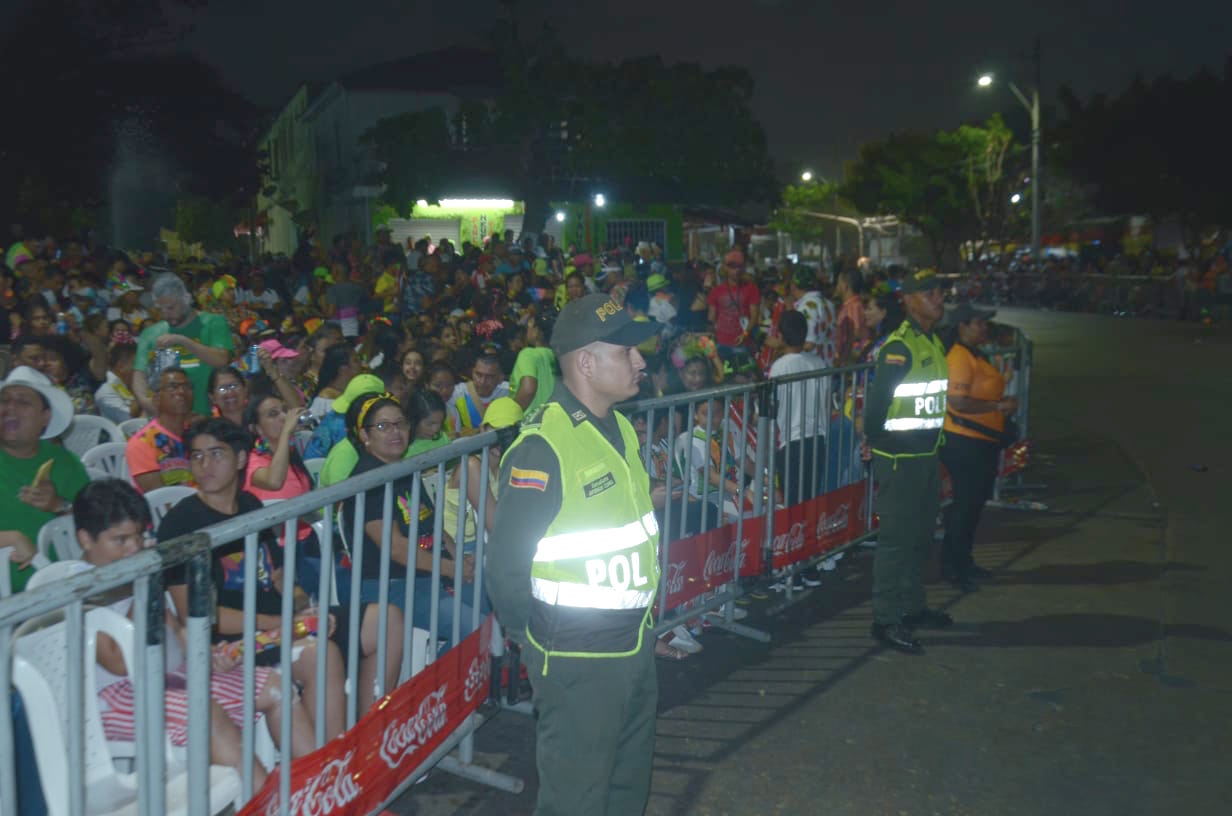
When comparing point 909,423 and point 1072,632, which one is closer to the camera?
point 909,423

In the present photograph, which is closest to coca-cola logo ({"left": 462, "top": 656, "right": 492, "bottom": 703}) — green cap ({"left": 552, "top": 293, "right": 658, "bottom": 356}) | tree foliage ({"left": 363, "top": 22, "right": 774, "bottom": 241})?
green cap ({"left": 552, "top": 293, "right": 658, "bottom": 356})

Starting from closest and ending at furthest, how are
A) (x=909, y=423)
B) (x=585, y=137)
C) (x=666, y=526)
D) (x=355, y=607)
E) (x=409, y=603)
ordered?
(x=355, y=607)
(x=409, y=603)
(x=666, y=526)
(x=909, y=423)
(x=585, y=137)

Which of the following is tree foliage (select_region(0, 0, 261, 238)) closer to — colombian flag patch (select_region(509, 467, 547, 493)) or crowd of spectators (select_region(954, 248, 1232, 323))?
crowd of spectators (select_region(954, 248, 1232, 323))

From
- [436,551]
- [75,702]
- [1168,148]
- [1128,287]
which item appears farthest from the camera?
[1168,148]

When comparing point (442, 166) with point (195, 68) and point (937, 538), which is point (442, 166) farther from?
point (937, 538)

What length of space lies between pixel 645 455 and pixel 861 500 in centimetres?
248

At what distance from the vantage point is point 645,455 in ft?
20.1

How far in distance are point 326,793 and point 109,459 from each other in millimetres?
4559

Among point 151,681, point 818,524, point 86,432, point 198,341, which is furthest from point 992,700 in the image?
point 86,432

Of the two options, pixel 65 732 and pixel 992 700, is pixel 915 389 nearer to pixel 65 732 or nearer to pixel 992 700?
pixel 992 700

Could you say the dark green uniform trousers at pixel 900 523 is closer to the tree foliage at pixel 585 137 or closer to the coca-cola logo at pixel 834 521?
the coca-cola logo at pixel 834 521

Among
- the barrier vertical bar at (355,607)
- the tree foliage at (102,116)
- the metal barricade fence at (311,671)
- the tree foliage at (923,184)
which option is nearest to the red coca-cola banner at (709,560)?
the metal barricade fence at (311,671)

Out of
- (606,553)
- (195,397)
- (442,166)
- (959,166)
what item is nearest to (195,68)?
(442,166)

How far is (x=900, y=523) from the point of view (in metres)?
6.25
